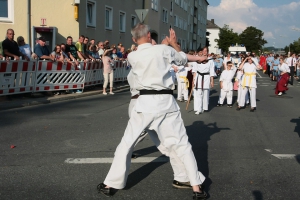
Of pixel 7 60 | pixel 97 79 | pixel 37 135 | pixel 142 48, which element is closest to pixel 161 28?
pixel 97 79

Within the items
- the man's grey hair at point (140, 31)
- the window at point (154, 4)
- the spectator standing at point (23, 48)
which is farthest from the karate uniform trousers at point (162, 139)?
the window at point (154, 4)

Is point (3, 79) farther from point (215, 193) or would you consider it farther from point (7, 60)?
point (215, 193)

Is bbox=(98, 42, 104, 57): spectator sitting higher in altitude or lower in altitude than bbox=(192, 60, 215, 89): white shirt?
higher

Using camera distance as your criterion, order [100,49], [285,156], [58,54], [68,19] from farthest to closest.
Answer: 1. [68,19]
2. [100,49]
3. [58,54]
4. [285,156]

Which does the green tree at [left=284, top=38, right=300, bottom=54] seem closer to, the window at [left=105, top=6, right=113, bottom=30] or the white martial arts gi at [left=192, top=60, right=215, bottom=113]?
the window at [left=105, top=6, right=113, bottom=30]

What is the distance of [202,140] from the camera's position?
7.38 meters

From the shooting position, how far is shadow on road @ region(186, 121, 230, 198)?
17.8 feet

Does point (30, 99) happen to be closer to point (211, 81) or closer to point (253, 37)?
point (211, 81)

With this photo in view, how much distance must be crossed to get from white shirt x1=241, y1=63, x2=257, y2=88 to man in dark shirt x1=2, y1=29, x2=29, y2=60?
23.3 feet

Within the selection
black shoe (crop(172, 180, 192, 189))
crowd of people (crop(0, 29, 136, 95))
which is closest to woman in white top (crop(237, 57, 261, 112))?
crowd of people (crop(0, 29, 136, 95))

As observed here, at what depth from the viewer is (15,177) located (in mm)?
4973

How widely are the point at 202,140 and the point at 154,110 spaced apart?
3.40 m

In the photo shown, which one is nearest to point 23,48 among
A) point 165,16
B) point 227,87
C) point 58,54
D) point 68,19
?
point 58,54

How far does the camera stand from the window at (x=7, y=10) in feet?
65.9
